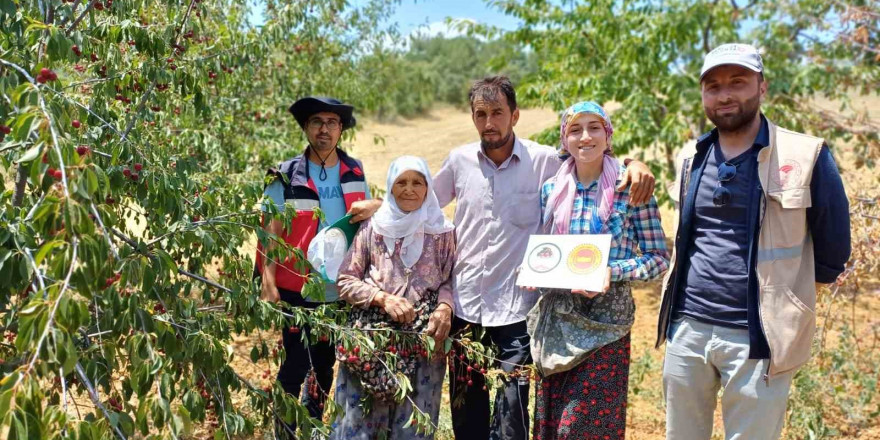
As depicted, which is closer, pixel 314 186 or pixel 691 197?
pixel 691 197

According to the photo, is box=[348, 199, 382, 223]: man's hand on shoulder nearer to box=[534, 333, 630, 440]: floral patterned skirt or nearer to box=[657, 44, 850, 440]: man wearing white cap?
box=[534, 333, 630, 440]: floral patterned skirt

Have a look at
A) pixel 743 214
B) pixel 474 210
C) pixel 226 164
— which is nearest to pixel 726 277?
pixel 743 214

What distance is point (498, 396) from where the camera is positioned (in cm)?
311

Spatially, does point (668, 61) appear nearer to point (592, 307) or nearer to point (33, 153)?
point (592, 307)

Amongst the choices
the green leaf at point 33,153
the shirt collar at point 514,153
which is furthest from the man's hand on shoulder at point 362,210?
the green leaf at point 33,153

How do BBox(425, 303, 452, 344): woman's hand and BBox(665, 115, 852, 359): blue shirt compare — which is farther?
BBox(425, 303, 452, 344): woman's hand

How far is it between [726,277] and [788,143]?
49 centimetres

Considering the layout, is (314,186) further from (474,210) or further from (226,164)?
(226,164)

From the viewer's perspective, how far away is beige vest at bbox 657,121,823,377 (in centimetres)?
244

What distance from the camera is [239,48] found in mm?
3820

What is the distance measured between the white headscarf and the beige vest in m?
1.29

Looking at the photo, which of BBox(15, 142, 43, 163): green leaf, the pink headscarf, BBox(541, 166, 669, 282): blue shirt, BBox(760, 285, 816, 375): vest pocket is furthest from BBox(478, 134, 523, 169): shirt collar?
BBox(15, 142, 43, 163): green leaf

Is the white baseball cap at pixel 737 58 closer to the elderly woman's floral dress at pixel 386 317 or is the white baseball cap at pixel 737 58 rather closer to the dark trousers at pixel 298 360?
the elderly woman's floral dress at pixel 386 317

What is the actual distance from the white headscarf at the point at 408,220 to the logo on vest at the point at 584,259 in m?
0.64
